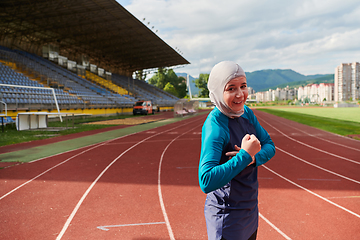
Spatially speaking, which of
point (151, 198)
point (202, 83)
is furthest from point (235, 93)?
point (202, 83)

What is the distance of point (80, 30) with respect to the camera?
28.6 m

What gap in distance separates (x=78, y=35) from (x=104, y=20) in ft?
20.7

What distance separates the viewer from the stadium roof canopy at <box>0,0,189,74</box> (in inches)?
873

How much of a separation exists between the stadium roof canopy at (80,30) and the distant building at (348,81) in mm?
104618

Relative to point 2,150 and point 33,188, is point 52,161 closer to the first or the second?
point 33,188

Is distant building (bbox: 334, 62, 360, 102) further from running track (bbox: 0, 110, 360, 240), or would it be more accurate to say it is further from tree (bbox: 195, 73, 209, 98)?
running track (bbox: 0, 110, 360, 240)

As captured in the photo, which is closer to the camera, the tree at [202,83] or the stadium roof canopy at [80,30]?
the stadium roof canopy at [80,30]

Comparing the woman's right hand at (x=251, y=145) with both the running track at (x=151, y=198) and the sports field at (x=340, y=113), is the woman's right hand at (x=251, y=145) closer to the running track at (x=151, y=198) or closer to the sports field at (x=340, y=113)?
the running track at (x=151, y=198)

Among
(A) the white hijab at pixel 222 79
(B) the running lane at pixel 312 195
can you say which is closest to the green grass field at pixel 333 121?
(B) the running lane at pixel 312 195

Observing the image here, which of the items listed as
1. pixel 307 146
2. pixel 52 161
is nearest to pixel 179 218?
pixel 52 161

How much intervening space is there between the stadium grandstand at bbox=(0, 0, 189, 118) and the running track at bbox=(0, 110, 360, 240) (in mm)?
11222

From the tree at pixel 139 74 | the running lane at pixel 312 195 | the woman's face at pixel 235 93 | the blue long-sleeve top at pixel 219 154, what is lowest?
the running lane at pixel 312 195

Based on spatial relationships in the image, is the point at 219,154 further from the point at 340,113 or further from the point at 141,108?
the point at 340,113

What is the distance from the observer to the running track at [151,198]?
3.24 m
